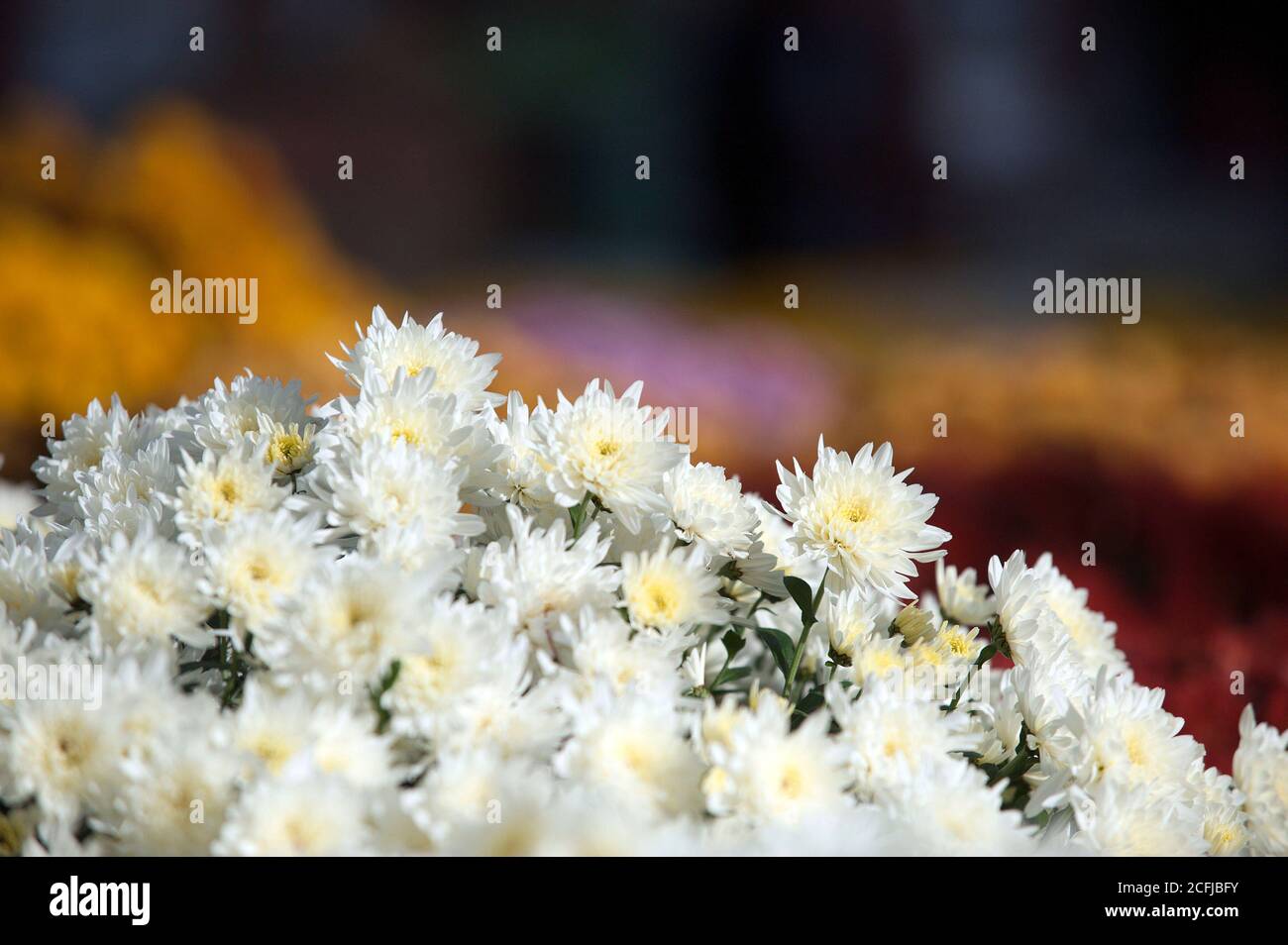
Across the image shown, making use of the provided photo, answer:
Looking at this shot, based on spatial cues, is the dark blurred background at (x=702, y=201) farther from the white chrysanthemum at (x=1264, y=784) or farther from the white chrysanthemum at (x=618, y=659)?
the white chrysanthemum at (x=618, y=659)

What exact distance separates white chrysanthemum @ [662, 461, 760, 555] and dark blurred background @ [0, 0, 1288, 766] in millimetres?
1359

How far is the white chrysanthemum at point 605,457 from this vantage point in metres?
0.49

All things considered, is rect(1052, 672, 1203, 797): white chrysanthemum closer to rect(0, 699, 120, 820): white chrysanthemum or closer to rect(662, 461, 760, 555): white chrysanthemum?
rect(662, 461, 760, 555): white chrysanthemum

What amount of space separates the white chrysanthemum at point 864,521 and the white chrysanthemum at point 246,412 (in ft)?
0.80

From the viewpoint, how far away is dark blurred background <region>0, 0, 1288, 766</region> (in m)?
1.91

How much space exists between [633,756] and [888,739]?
4.2 inches

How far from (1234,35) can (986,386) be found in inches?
29.2

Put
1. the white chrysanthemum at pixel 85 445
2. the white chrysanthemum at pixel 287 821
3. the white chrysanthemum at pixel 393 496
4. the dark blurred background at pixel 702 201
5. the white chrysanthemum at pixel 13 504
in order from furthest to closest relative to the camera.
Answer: the dark blurred background at pixel 702 201 → the white chrysanthemum at pixel 13 504 → the white chrysanthemum at pixel 85 445 → the white chrysanthemum at pixel 393 496 → the white chrysanthemum at pixel 287 821

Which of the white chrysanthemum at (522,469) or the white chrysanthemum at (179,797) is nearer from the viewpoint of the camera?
the white chrysanthemum at (179,797)

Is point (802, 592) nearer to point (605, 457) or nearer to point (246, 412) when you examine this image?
point (605, 457)

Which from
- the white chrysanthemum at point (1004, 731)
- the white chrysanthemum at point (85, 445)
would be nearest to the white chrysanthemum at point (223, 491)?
the white chrysanthemum at point (85, 445)

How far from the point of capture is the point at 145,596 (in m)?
0.43

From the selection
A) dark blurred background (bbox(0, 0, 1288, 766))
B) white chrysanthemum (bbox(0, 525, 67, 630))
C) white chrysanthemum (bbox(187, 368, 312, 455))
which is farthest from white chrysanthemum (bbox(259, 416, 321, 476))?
dark blurred background (bbox(0, 0, 1288, 766))

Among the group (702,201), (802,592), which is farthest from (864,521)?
(702,201)
